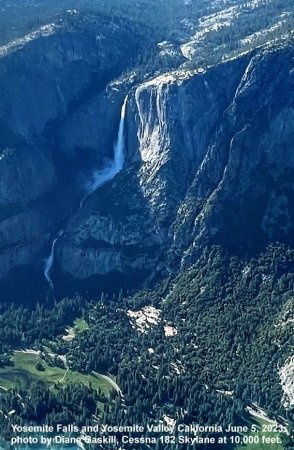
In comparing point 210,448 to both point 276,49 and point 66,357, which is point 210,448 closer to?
point 66,357

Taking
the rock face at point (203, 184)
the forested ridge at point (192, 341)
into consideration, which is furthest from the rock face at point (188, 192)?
the forested ridge at point (192, 341)

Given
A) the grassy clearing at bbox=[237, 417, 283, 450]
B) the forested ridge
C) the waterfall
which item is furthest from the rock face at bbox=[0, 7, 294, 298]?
the grassy clearing at bbox=[237, 417, 283, 450]

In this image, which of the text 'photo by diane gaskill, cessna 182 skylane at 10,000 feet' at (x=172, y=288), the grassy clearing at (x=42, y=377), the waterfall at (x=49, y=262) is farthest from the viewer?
the waterfall at (x=49, y=262)

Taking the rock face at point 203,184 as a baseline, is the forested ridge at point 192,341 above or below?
below

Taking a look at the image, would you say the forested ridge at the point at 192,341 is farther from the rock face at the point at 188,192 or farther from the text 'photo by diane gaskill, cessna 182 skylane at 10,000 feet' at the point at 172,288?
the rock face at the point at 188,192

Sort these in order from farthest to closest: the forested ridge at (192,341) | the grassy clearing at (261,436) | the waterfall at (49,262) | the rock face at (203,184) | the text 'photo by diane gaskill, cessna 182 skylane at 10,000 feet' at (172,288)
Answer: the waterfall at (49,262), the rock face at (203,184), the forested ridge at (192,341), the text 'photo by diane gaskill, cessna 182 skylane at 10,000 feet' at (172,288), the grassy clearing at (261,436)

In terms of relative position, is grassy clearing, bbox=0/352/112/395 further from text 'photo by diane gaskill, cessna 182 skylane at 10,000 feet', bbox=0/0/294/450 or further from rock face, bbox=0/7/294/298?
rock face, bbox=0/7/294/298

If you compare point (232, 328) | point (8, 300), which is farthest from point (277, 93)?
point (8, 300)
